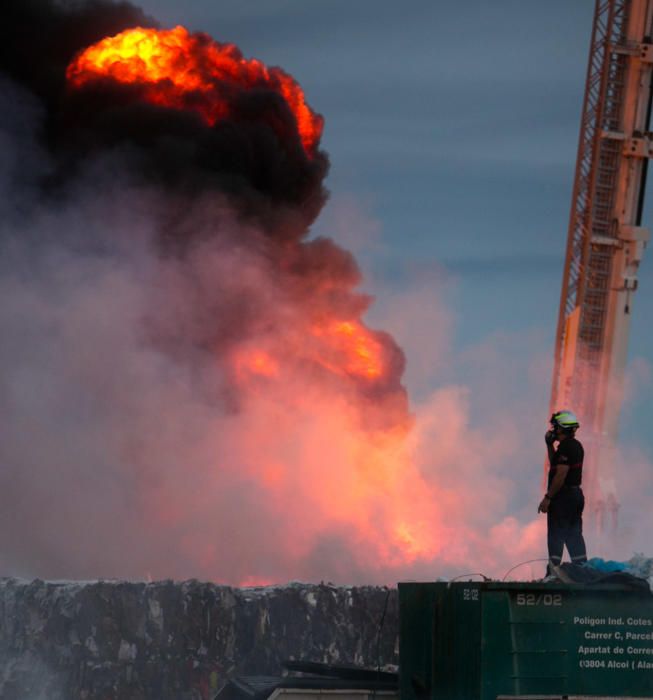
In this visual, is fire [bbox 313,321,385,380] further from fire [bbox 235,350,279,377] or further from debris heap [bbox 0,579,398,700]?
debris heap [bbox 0,579,398,700]

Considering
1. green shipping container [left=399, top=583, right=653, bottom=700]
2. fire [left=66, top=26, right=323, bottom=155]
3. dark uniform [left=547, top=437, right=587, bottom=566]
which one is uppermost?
fire [left=66, top=26, right=323, bottom=155]

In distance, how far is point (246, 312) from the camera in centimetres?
4109

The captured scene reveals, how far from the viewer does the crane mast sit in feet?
139

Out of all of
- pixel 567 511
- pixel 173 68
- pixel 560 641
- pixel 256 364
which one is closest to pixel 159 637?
pixel 567 511

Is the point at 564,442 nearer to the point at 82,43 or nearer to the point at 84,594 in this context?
the point at 84,594

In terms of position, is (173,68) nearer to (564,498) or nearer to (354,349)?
(354,349)

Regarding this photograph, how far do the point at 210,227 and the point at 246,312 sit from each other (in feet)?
8.67

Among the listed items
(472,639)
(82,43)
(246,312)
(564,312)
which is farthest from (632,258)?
(472,639)

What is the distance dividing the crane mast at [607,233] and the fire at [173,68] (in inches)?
391

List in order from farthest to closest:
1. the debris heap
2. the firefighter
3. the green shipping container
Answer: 1. the debris heap
2. the firefighter
3. the green shipping container

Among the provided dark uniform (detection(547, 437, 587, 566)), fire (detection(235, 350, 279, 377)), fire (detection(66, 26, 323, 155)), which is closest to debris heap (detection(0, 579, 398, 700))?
dark uniform (detection(547, 437, 587, 566))

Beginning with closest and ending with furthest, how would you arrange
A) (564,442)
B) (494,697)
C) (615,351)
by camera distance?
(494,697) → (564,442) → (615,351)

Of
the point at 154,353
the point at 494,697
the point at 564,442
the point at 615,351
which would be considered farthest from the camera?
the point at 615,351

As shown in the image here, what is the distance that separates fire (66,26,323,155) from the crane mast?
9.94 m
